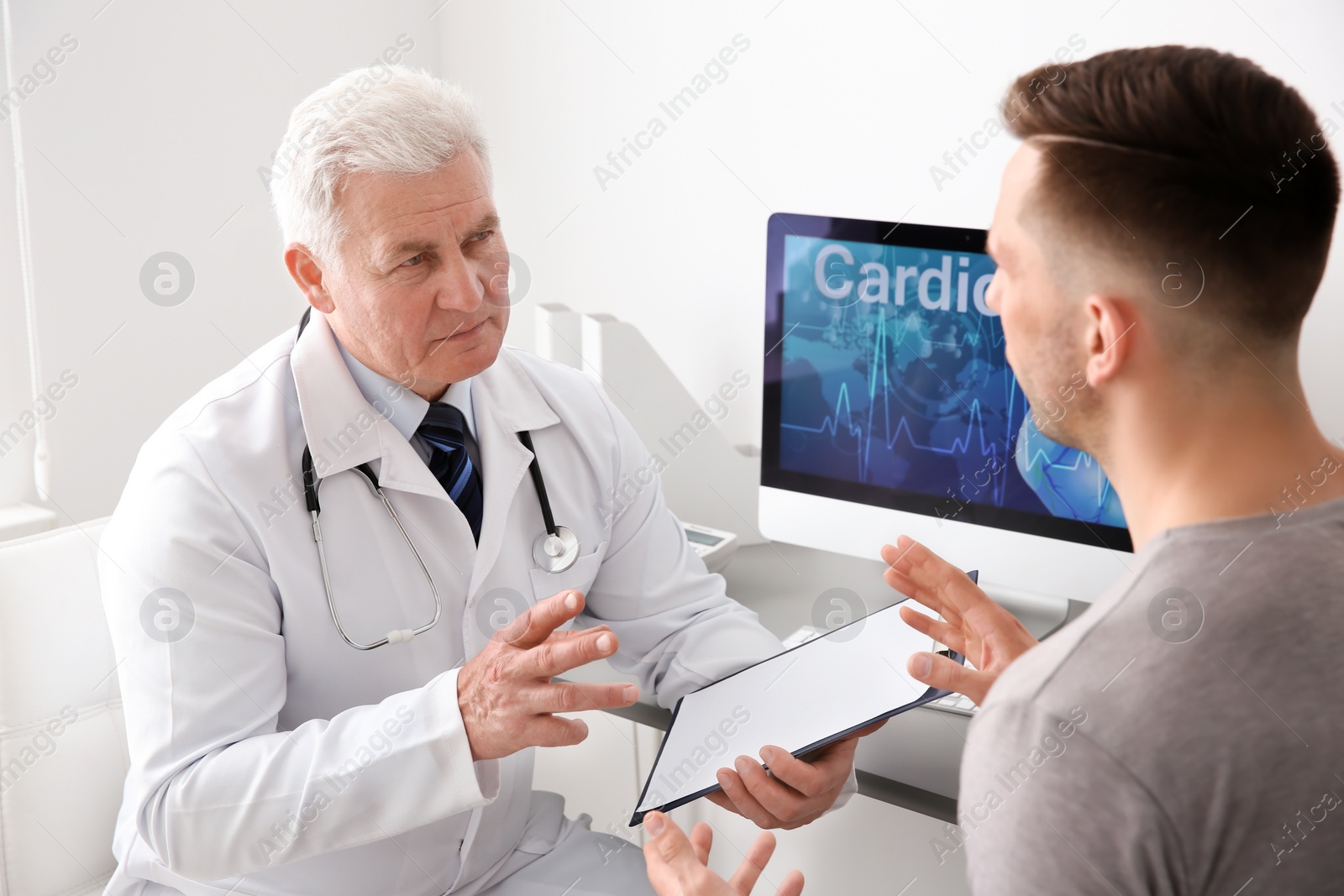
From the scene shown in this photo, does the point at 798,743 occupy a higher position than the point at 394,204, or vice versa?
the point at 394,204

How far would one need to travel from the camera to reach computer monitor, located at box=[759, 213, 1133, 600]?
155 centimetres

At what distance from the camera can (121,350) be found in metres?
2.29

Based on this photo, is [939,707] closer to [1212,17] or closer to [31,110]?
[1212,17]

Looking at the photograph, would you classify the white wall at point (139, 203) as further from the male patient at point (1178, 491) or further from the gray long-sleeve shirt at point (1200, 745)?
the gray long-sleeve shirt at point (1200, 745)

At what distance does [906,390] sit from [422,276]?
75 centimetres

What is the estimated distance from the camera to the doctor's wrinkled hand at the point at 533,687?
1.15 metres

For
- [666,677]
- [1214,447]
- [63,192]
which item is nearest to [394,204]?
[666,677]

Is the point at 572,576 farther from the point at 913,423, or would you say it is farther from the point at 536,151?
the point at 536,151

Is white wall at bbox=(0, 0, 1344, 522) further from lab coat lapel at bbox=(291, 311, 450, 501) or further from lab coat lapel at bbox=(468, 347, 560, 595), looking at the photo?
lab coat lapel at bbox=(291, 311, 450, 501)

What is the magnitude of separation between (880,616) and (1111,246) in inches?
28.9

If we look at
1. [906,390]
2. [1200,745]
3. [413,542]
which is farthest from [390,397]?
[1200,745]

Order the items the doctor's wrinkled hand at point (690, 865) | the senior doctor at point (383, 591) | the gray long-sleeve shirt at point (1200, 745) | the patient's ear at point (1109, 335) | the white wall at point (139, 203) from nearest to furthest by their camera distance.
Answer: the gray long-sleeve shirt at point (1200, 745) → the patient's ear at point (1109, 335) → the doctor's wrinkled hand at point (690, 865) → the senior doctor at point (383, 591) → the white wall at point (139, 203)

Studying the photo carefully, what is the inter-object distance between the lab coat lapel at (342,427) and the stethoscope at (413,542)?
2cm

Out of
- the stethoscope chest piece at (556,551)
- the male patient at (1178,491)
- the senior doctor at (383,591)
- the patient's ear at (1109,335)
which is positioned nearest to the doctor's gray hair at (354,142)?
the senior doctor at (383,591)
